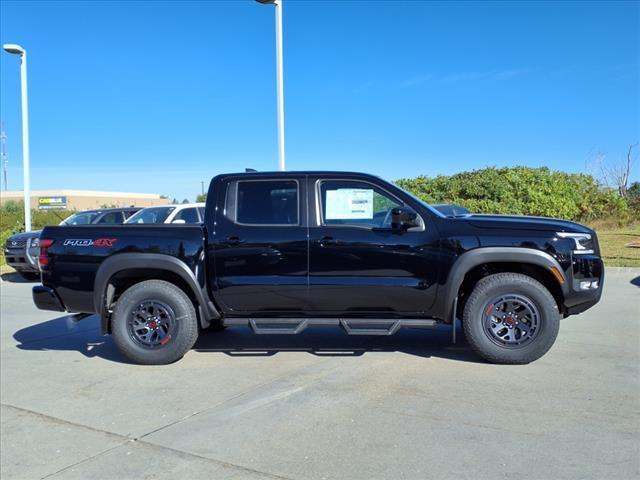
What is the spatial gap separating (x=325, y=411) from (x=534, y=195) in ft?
65.1

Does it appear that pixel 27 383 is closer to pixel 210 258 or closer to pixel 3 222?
pixel 210 258

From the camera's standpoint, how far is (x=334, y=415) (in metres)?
4.27

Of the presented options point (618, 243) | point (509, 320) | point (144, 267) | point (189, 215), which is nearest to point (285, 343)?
point (144, 267)

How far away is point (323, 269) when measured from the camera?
5531 millimetres

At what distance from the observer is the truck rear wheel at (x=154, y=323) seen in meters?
5.73

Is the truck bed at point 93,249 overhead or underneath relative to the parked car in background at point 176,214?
underneath

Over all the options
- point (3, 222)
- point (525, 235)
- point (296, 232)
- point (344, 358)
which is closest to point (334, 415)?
point (344, 358)

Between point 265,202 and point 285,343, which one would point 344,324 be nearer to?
point 285,343

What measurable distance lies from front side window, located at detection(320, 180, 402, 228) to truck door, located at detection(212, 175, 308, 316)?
264 mm

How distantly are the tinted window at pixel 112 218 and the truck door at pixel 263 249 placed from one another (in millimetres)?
9716

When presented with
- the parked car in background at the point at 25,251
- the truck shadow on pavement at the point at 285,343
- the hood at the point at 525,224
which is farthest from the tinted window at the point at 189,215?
the hood at the point at 525,224

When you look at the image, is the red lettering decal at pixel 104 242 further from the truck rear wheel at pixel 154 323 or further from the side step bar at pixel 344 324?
the side step bar at pixel 344 324

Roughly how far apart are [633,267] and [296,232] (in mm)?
10068

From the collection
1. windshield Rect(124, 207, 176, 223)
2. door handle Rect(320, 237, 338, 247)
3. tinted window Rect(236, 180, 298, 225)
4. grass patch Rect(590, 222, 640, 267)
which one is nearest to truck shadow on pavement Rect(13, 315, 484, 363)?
door handle Rect(320, 237, 338, 247)
